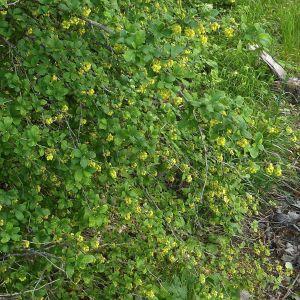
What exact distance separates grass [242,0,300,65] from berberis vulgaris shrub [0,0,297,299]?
218cm

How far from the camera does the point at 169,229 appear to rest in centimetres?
293

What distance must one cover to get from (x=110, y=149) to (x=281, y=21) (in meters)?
2.96

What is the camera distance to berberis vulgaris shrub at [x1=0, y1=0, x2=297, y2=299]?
2.30 metres

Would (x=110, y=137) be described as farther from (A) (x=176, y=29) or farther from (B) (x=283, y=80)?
(B) (x=283, y=80)

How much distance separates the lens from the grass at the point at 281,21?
5043 millimetres

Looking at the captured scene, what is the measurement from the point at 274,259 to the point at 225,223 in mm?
516

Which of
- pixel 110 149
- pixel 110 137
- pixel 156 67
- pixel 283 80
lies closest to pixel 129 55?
pixel 156 67

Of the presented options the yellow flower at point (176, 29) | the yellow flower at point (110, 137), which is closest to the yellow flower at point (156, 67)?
the yellow flower at point (176, 29)

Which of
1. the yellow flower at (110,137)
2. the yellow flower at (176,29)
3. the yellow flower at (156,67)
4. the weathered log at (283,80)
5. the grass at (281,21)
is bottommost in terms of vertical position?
the weathered log at (283,80)

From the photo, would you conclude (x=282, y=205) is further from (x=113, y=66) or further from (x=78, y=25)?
(x=78, y=25)

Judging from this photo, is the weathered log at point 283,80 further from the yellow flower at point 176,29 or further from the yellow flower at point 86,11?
the yellow flower at point 86,11

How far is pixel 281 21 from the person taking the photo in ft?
16.9

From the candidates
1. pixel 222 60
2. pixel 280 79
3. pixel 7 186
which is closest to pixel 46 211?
pixel 7 186

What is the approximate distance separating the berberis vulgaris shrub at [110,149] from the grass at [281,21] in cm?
218
